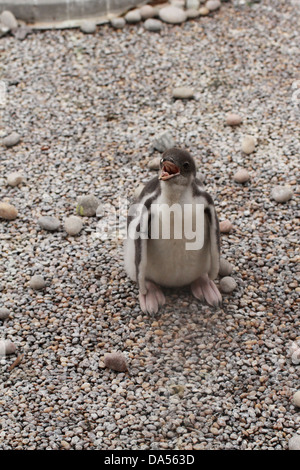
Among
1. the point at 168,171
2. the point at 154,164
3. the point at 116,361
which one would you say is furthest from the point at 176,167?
the point at 154,164

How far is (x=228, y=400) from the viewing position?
395 centimetres

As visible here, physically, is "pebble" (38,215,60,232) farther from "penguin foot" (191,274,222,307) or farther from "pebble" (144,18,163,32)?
"pebble" (144,18,163,32)

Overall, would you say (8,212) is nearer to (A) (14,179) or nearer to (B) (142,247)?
(A) (14,179)

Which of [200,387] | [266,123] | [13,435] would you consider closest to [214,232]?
[200,387]

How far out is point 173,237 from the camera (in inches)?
168

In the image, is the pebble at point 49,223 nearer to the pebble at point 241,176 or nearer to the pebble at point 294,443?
the pebble at point 241,176

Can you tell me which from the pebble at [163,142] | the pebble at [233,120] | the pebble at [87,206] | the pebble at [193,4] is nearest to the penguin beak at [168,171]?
the pebble at [87,206]

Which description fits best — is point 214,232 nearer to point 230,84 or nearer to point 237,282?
point 237,282

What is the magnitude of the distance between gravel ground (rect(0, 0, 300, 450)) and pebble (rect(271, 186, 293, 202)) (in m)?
0.06

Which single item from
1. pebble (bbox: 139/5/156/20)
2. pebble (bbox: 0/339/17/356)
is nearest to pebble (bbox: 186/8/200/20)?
pebble (bbox: 139/5/156/20)

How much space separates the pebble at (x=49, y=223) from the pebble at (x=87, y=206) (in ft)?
0.67

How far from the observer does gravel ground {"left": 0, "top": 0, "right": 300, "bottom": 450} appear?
3898 mm
